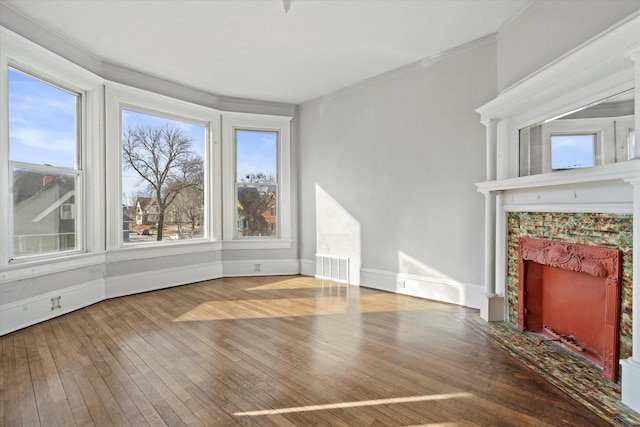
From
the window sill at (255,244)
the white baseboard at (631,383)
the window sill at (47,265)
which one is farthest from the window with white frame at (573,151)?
the window sill at (47,265)

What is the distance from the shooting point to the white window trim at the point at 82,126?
321 centimetres

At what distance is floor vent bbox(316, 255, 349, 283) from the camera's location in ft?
17.7

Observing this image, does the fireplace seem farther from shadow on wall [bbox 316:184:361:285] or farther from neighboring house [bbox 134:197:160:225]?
neighboring house [bbox 134:197:160:225]

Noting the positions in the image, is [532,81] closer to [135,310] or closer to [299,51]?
[299,51]

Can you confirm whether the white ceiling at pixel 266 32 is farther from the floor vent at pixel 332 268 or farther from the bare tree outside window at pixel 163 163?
the floor vent at pixel 332 268

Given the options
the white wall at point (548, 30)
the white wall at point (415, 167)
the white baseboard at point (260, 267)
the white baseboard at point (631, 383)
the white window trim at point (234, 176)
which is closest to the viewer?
the white baseboard at point (631, 383)

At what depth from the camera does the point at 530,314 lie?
3.18 meters

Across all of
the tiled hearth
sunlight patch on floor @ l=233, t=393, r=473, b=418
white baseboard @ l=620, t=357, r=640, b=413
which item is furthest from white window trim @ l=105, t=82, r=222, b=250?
white baseboard @ l=620, t=357, r=640, b=413

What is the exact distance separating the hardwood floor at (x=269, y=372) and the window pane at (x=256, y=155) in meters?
2.72

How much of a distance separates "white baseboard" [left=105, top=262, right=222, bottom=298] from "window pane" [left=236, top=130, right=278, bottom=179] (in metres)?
1.64

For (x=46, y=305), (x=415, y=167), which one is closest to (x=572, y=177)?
(x=415, y=167)

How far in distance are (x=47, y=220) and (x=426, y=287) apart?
14.8 ft

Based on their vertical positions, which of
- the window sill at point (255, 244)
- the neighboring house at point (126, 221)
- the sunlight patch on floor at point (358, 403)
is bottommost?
the sunlight patch on floor at point (358, 403)

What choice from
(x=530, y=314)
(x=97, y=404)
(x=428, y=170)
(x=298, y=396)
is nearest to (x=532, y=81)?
(x=428, y=170)
